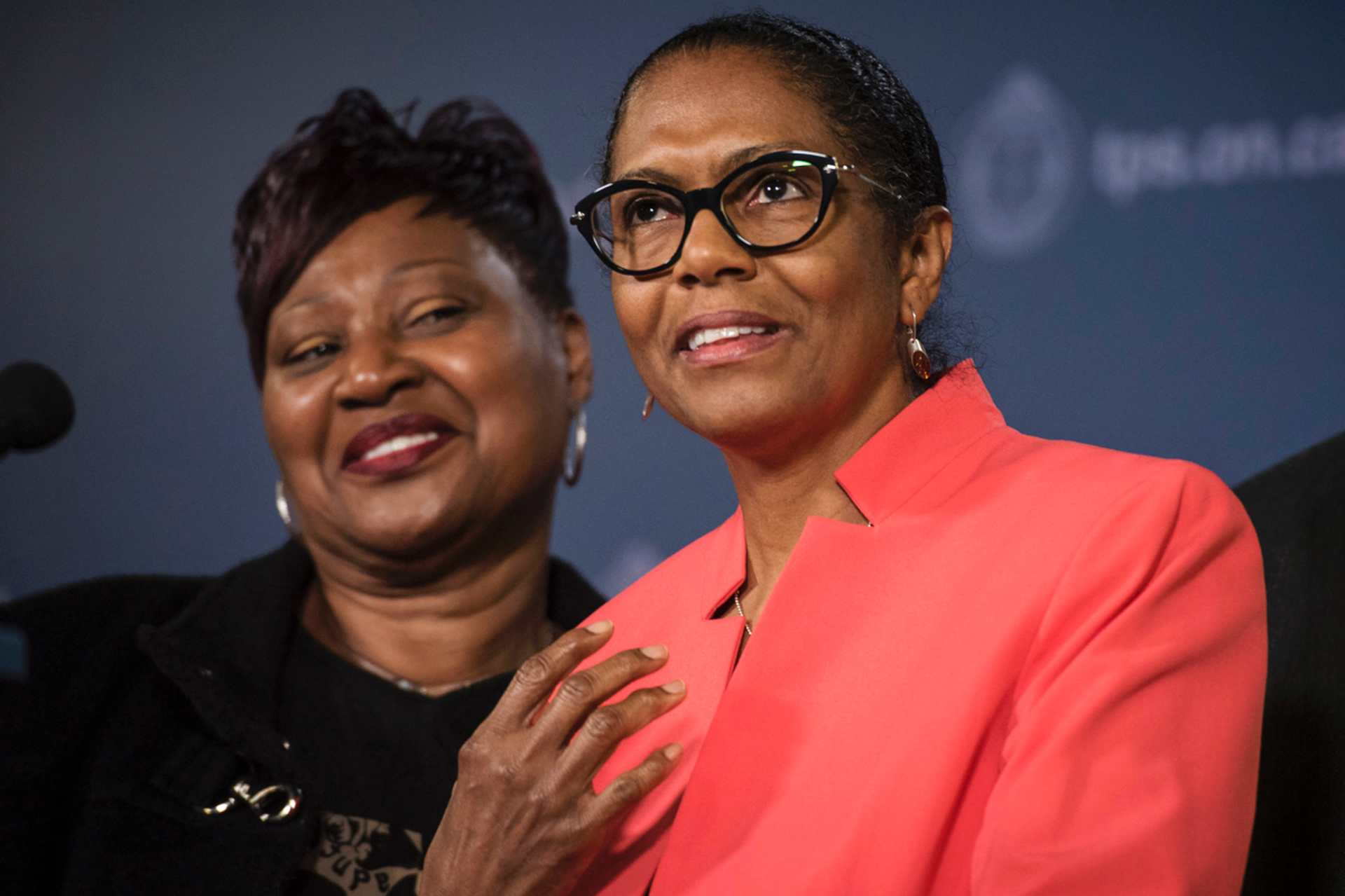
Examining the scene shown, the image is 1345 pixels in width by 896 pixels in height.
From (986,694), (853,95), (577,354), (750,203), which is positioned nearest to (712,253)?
(750,203)

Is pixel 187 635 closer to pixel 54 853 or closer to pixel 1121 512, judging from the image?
pixel 54 853

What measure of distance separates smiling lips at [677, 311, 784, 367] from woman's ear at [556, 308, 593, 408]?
1131mm

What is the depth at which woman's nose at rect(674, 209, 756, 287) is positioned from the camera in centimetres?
106

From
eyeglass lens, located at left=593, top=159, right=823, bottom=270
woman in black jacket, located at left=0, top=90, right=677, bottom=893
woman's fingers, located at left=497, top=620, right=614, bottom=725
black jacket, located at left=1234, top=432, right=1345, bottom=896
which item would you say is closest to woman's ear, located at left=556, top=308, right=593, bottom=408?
woman in black jacket, located at left=0, top=90, right=677, bottom=893

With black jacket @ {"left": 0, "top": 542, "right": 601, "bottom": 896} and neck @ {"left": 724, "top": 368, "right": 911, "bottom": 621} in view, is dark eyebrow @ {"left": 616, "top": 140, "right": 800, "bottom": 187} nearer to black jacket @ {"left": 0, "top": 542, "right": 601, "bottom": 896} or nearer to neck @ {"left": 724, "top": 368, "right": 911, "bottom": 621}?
neck @ {"left": 724, "top": 368, "right": 911, "bottom": 621}

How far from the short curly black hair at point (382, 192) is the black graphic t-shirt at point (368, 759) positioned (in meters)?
0.60

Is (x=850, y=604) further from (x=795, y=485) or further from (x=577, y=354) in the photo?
(x=577, y=354)

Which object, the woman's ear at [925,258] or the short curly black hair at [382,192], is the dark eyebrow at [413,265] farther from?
the woman's ear at [925,258]

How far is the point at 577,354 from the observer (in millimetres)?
2242

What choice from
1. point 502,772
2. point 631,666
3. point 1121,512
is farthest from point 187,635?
point 1121,512

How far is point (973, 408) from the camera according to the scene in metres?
1.16

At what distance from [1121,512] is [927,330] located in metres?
0.41

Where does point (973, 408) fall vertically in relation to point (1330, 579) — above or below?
above

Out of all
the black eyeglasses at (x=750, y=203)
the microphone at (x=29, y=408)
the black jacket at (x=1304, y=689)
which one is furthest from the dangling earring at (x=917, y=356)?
the microphone at (x=29, y=408)
